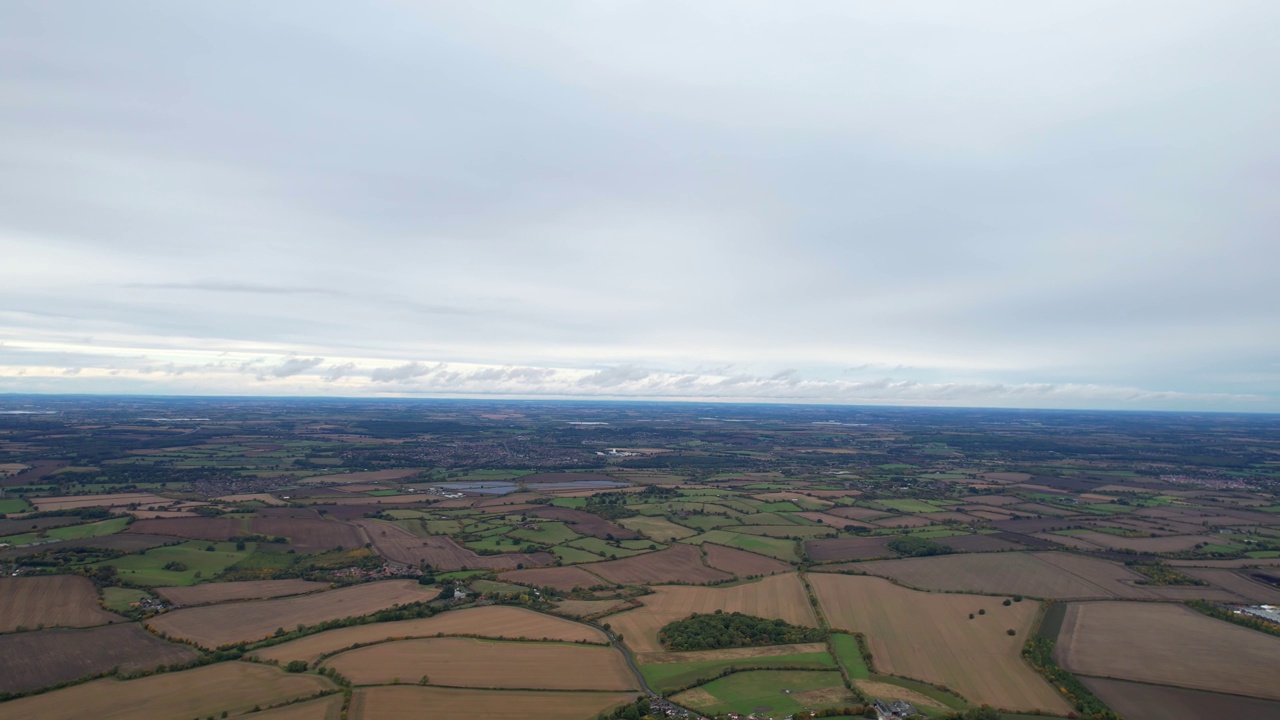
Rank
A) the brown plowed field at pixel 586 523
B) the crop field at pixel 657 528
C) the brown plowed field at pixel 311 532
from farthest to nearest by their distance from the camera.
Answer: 1. the brown plowed field at pixel 586 523
2. the crop field at pixel 657 528
3. the brown plowed field at pixel 311 532

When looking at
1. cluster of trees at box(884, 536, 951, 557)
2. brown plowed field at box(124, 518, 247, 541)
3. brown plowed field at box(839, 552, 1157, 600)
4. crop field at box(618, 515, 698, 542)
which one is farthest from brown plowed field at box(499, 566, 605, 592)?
cluster of trees at box(884, 536, 951, 557)

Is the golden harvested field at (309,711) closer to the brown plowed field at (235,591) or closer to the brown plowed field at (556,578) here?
the brown plowed field at (235,591)

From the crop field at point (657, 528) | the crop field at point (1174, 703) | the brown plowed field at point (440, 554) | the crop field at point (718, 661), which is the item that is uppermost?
the crop field at point (1174, 703)

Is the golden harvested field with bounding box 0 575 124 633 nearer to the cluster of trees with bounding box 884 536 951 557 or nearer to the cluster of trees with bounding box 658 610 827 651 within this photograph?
the cluster of trees with bounding box 658 610 827 651

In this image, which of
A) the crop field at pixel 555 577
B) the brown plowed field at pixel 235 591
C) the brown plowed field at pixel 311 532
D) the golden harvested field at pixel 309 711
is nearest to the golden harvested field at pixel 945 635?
the crop field at pixel 555 577

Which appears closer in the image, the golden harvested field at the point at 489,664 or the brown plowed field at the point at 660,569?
the golden harvested field at the point at 489,664

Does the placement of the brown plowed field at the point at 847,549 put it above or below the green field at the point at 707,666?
below

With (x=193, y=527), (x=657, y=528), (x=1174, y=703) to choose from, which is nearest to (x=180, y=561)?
(x=193, y=527)

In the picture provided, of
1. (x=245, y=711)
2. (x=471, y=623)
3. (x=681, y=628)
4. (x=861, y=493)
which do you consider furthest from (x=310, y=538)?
(x=861, y=493)
